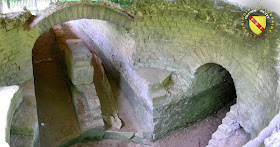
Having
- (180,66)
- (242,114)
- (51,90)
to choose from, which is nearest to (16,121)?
(51,90)

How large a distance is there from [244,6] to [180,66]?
1.84m

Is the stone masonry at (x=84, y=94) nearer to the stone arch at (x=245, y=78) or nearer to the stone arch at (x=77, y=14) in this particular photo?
the stone arch at (x=77, y=14)

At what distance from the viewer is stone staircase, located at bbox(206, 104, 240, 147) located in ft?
14.9

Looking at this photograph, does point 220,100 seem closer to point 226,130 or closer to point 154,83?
point 226,130

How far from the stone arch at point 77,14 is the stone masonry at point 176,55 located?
2 centimetres

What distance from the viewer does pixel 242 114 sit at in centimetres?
466

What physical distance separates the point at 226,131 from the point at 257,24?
2.00 m

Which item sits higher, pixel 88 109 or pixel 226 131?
pixel 226 131

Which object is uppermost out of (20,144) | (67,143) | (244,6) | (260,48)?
(244,6)

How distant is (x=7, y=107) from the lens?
356cm

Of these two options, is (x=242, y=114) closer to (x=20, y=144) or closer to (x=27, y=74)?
(x=20, y=144)

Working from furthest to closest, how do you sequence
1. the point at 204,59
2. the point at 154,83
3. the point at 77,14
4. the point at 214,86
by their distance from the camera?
1. the point at 214,86
2. the point at 154,83
3. the point at 204,59
4. the point at 77,14

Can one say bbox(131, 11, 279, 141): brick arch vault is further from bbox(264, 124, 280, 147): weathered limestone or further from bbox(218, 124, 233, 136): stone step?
bbox(264, 124, 280, 147): weathered limestone

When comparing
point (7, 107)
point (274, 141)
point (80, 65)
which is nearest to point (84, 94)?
point (80, 65)
